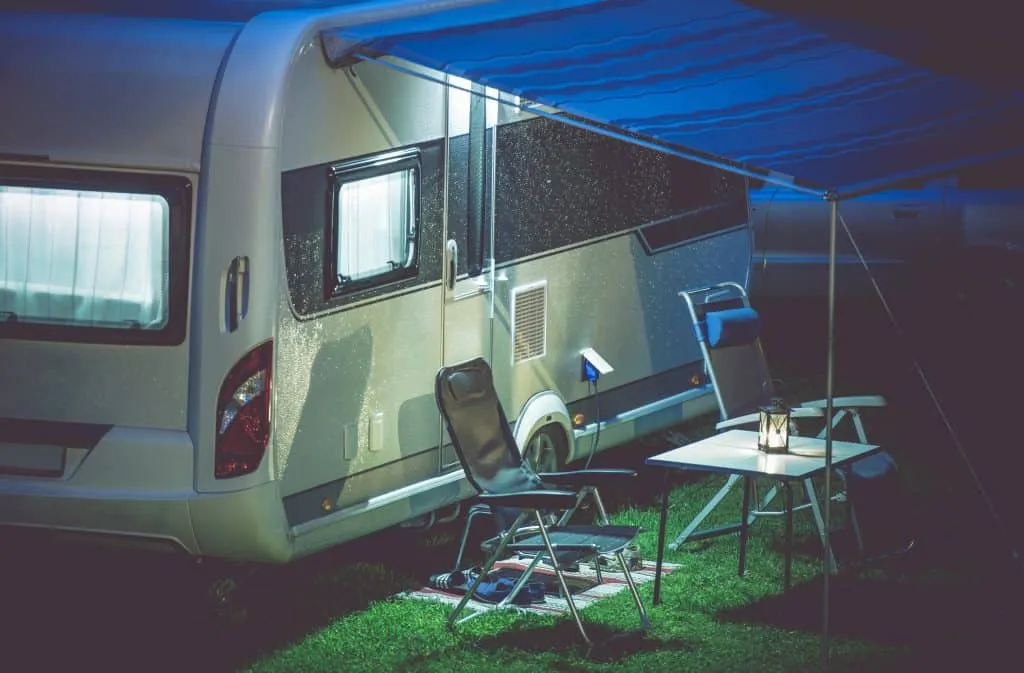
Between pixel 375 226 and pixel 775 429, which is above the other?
pixel 375 226

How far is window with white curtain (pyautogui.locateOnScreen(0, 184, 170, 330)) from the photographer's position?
6.10m

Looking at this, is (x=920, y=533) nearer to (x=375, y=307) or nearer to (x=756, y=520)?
(x=756, y=520)

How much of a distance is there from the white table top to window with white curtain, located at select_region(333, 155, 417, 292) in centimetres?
128

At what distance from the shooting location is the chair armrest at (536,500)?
634 cm

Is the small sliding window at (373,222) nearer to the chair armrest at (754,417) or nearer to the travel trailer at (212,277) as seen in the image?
the travel trailer at (212,277)

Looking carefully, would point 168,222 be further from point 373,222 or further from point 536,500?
point 536,500

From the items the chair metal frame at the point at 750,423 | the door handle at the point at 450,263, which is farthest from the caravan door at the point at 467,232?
the chair metal frame at the point at 750,423

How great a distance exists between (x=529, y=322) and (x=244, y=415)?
1.98m

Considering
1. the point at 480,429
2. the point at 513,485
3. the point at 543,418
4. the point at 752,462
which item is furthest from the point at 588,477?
the point at 543,418

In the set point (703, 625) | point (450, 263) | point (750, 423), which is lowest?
point (703, 625)

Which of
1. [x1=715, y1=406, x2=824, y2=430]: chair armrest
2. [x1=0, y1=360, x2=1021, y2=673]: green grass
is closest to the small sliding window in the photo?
[x1=0, y1=360, x2=1021, y2=673]: green grass

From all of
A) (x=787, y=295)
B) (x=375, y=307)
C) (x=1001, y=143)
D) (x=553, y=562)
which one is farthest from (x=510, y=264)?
(x=787, y=295)

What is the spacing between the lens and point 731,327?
8328 millimetres

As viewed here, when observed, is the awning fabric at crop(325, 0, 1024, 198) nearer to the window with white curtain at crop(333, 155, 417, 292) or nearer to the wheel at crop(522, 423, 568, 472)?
the window with white curtain at crop(333, 155, 417, 292)
